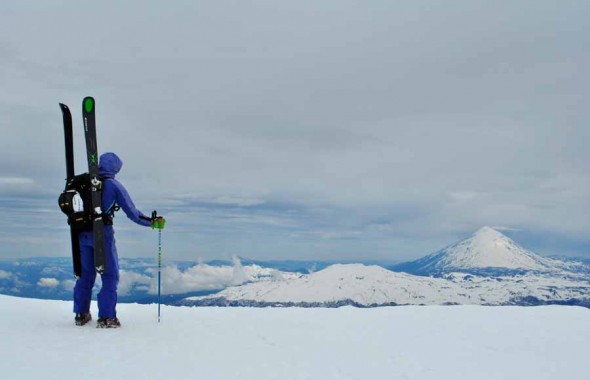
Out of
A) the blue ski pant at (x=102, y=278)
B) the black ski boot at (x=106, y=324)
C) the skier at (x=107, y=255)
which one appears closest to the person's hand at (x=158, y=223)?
the skier at (x=107, y=255)

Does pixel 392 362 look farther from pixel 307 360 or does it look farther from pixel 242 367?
pixel 242 367

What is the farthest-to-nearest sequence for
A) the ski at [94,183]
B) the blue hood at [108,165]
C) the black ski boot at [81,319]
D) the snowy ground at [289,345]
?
the blue hood at [108,165] < the black ski boot at [81,319] < the ski at [94,183] < the snowy ground at [289,345]

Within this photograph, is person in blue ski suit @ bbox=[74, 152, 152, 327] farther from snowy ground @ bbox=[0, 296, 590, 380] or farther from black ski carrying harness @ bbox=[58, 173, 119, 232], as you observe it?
snowy ground @ bbox=[0, 296, 590, 380]

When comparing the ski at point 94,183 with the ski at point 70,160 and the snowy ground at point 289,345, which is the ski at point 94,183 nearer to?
the ski at point 70,160

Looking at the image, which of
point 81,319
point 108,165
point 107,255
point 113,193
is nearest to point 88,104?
point 108,165

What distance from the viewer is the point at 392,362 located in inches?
378

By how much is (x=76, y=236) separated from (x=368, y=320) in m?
8.15

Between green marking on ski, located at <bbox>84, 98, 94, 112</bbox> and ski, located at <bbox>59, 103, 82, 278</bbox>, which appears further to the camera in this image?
ski, located at <bbox>59, 103, 82, 278</bbox>

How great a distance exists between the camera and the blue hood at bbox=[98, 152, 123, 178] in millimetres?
11555

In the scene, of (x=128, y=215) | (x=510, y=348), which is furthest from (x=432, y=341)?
(x=128, y=215)

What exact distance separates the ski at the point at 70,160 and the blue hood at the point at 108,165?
747mm

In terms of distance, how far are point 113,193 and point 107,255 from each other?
1.44 meters

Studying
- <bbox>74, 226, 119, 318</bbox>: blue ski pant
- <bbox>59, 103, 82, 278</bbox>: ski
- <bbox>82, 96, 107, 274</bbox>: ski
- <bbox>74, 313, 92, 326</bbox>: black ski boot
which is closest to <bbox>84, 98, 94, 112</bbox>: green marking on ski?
<bbox>82, 96, 107, 274</bbox>: ski

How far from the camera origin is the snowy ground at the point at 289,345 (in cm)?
839
